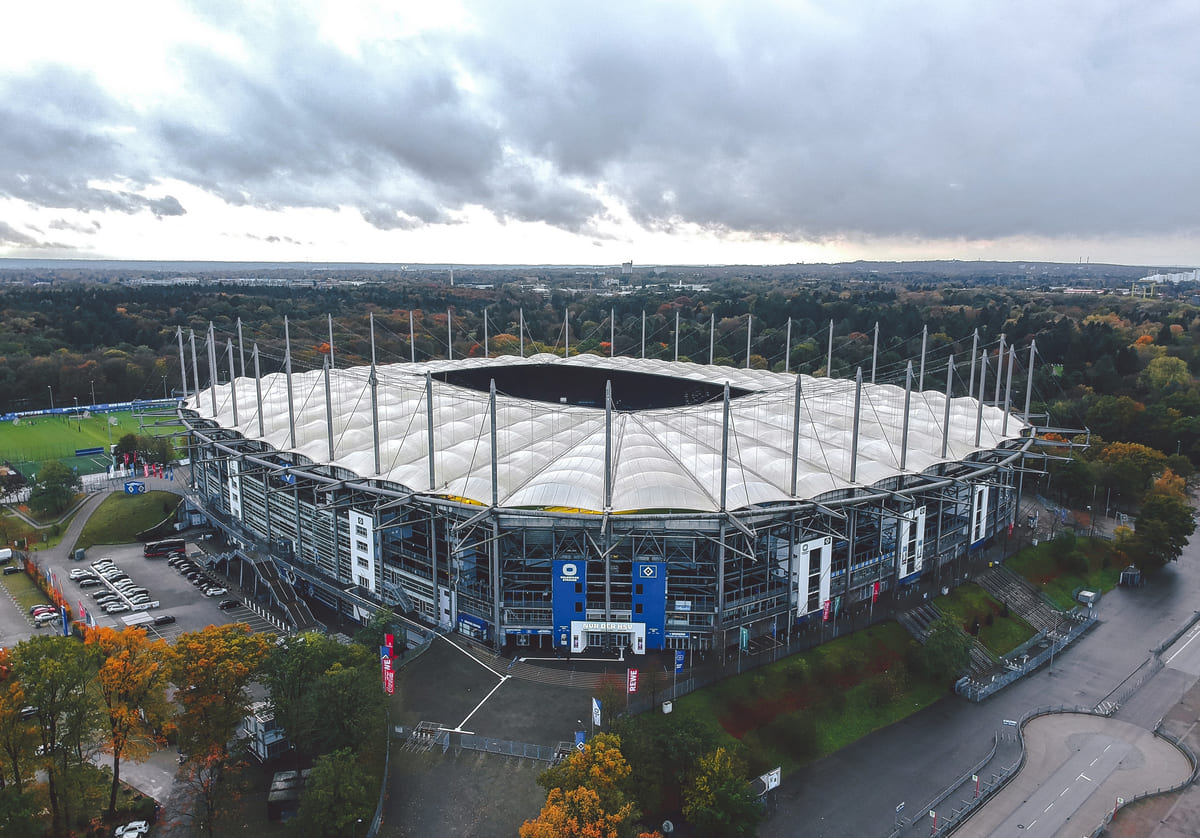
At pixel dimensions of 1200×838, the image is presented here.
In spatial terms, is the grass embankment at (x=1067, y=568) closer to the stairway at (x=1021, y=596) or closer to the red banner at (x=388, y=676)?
the stairway at (x=1021, y=596)

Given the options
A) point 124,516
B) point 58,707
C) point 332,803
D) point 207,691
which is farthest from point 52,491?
point 332,803

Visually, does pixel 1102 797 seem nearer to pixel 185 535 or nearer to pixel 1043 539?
pixel 1043 539

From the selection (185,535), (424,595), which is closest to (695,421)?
(424,595)

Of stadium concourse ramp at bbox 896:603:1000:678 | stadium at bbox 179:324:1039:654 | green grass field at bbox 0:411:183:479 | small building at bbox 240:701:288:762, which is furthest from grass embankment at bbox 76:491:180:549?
stadium concourse ramp at bbox 896:603:1000:678

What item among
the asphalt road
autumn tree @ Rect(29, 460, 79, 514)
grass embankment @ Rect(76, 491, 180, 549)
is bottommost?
the asphalt road

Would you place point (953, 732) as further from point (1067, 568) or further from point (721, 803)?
point (1067, 568)

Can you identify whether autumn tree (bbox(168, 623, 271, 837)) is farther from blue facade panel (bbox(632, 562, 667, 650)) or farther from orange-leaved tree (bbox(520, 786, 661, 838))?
blue facade panel (bbox(632, 562, 667, 650))

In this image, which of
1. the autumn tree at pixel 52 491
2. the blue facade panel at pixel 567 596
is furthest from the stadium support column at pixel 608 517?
the autumn tree at pixel 52 491
